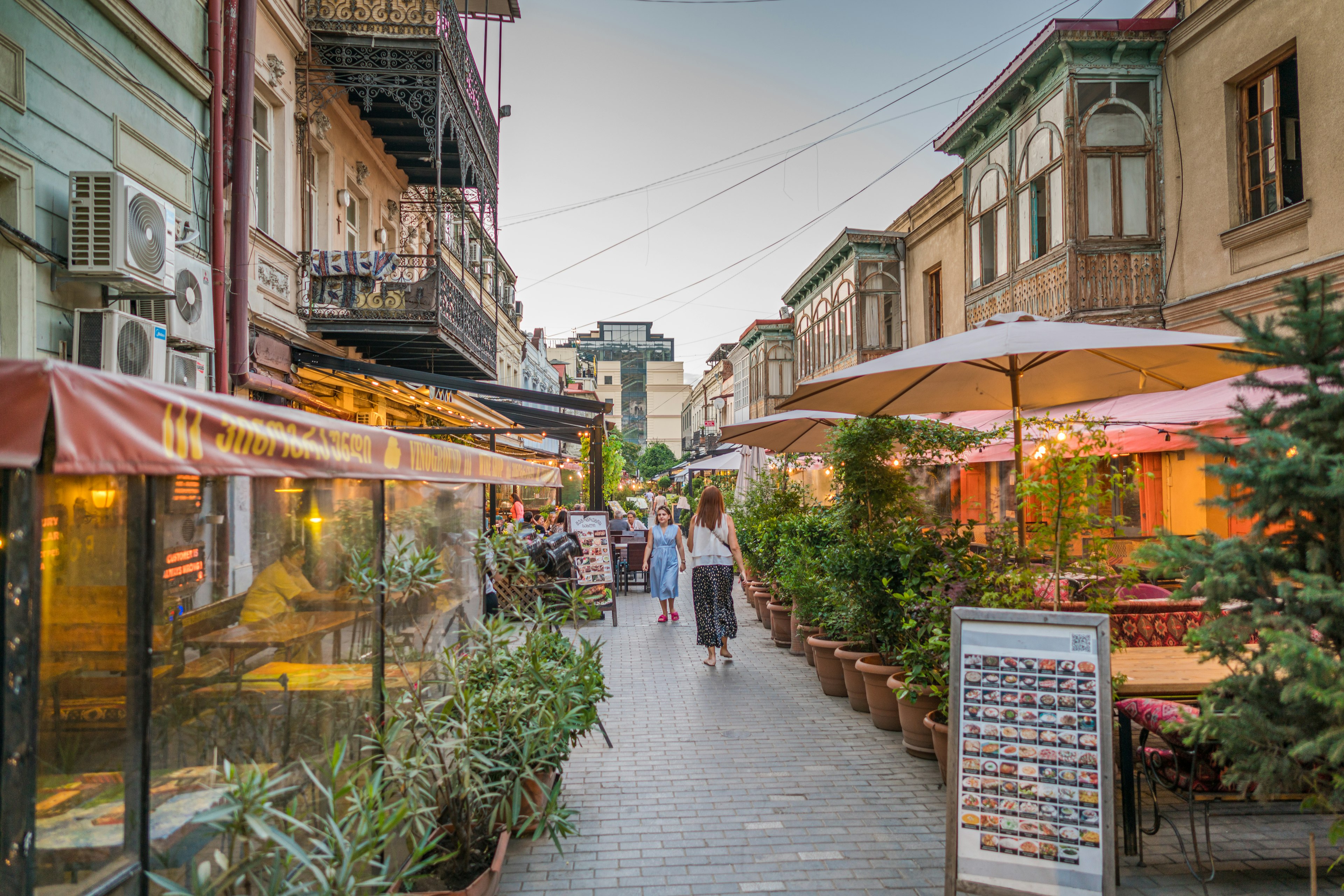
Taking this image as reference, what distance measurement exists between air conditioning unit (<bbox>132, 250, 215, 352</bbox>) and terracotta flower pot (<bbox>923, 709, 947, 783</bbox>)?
691cm

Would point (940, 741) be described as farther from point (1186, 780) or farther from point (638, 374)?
point (638, 374)

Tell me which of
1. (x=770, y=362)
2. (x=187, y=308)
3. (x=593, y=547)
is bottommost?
(x=593, y=547)

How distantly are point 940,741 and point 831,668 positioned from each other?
242cm

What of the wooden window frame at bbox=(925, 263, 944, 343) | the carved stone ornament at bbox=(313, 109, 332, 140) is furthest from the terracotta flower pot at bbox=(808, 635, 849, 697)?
the wooden window frame at bbox=(925, 263, 944, 343)

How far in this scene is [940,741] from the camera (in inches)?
210

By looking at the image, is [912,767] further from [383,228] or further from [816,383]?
[383,228]

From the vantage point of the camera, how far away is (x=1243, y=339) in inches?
128

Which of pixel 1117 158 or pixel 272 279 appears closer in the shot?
pixel 272 279

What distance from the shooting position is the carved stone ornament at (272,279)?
9.67 m

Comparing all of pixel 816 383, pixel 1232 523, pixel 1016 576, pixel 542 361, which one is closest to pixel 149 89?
pixel 816 383

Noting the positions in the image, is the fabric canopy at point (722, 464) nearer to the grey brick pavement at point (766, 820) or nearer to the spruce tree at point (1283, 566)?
the grey brick pavement at point (766, 820)

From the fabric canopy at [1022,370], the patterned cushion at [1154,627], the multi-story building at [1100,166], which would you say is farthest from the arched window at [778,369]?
the patterned cushion at [1154,627]

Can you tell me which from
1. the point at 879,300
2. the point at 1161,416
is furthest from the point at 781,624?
the point at 879,300

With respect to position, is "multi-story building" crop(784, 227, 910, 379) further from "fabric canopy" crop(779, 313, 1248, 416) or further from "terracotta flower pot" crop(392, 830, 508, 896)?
"terracotta flower pot" crop(392, 830, 508, 896)
